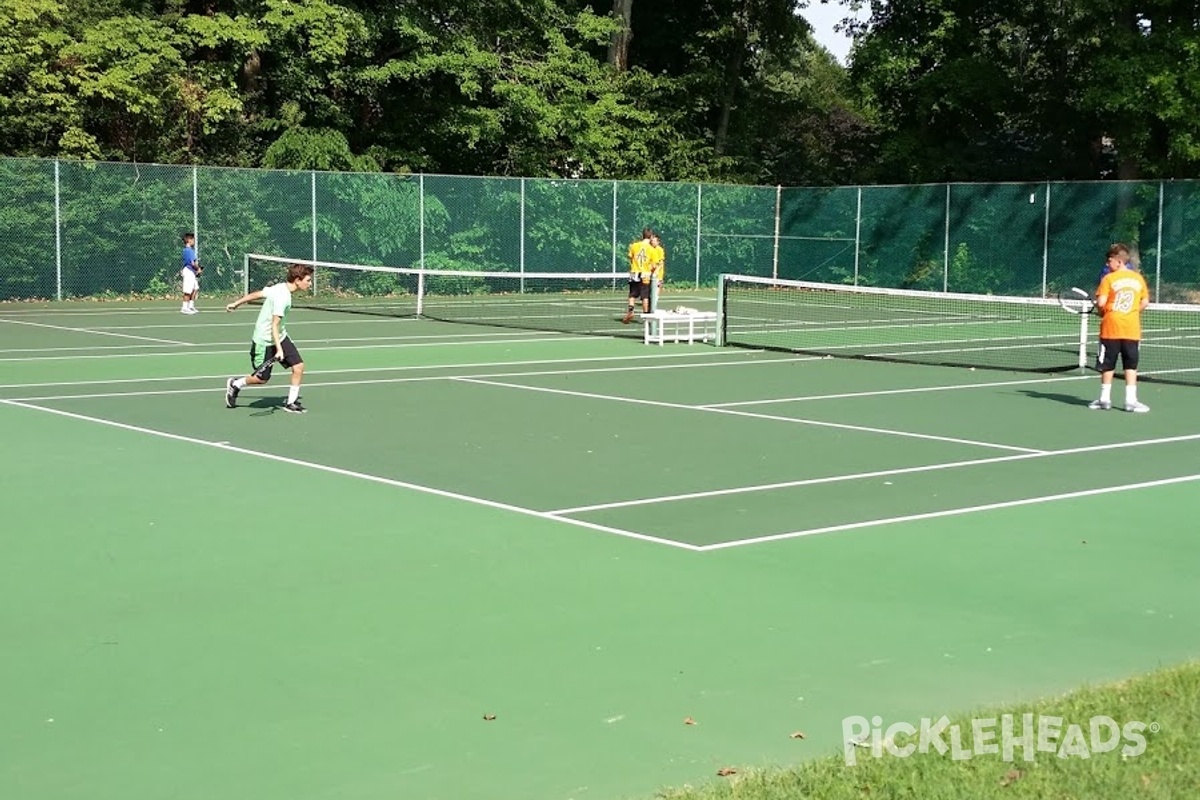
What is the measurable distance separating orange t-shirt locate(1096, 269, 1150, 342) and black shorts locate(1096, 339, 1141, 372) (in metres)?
0.05

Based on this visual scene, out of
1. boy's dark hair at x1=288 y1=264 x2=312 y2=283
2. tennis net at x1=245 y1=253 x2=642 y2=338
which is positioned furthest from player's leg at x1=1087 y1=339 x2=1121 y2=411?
tennis net at x1=245 y1=253 x2=642 y2=338

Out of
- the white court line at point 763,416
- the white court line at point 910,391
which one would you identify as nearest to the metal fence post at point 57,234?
the white court line at point 763,416

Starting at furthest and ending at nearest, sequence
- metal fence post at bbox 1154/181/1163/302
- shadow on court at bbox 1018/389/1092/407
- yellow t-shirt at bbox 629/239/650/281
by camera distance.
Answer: metal fence post at bbox 1154/181/1163/302 < yellow t-shirt at bbox 629/239/650/281 < shadow on court at bbox 1018/389/1092/407

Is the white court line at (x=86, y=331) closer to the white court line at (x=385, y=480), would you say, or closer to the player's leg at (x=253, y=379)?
the player's leg at (x=253, y=379)

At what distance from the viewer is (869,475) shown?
37.4 ft

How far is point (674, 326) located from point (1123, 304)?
30.3 ft

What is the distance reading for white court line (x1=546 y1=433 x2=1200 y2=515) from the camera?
1017cm

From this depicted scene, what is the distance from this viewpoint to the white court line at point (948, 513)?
9.01 metres

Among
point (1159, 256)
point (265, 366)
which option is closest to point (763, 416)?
point (265, 366)

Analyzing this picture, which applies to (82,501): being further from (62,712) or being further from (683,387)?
(683,387)

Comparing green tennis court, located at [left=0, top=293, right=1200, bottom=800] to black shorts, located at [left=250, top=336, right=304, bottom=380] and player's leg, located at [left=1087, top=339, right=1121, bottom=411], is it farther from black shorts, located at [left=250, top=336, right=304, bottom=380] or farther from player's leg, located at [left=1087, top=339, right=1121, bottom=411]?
black shorts, located at [left=250, top=336, right=304, bottom=380]

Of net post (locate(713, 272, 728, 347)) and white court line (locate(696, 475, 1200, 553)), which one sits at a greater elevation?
net post (locate(713, 272, 728, 347))

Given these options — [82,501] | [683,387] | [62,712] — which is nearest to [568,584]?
[62,712]

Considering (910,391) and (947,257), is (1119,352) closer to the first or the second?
(910,391)
